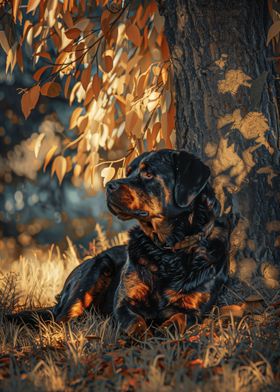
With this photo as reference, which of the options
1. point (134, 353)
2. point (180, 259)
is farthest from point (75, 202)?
point (134, 353)

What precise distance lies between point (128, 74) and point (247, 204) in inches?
70.7

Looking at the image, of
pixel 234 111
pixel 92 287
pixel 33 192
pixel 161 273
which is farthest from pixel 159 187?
pixel 33 192

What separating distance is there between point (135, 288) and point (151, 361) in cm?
117

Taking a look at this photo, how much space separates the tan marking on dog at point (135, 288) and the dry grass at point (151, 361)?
25cm

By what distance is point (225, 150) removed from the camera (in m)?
4.07

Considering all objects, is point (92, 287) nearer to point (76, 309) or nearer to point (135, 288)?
point (76, 309)

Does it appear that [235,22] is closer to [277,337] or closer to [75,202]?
[277,337]

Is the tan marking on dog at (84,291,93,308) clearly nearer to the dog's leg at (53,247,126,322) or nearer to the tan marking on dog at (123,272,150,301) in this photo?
the dog's leg at (53,247,126,322)

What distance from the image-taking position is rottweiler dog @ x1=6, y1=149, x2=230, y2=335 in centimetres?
354

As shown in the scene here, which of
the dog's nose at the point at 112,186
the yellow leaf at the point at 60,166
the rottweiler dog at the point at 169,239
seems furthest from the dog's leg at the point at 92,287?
the dog's nose at the point at 112,186

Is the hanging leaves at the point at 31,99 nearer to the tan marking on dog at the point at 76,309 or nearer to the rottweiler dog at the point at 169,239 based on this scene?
the rottweiler dog at the point at 169,239

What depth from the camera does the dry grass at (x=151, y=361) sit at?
2.21 metres

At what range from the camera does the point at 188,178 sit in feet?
11.8

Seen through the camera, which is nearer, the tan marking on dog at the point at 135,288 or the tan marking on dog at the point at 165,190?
the tan marking on dog at the point at 135,288
